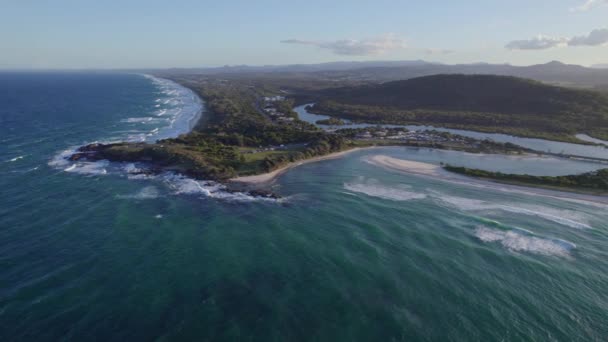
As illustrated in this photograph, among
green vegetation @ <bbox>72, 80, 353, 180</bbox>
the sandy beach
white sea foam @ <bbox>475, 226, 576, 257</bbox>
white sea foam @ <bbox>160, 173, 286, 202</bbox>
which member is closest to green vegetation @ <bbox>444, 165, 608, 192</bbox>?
white sea foam @ <bbox>475, 226, 576, 257</bbox>

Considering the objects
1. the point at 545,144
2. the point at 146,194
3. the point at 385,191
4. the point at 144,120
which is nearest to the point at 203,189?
the point at 146,194

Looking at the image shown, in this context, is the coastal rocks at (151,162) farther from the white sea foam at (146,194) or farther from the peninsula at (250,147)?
the white sea foam at (146,194)

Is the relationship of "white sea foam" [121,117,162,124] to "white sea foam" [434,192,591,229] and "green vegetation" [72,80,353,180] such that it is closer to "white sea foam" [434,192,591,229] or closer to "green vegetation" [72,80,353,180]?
"green vegetation" [72,80,353,180]

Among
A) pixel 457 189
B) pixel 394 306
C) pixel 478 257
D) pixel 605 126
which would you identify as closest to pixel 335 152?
pixel 457 189

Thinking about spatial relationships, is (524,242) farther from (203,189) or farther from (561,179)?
(203,189)

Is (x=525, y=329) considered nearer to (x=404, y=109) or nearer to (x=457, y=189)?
(x=457, y=189)
